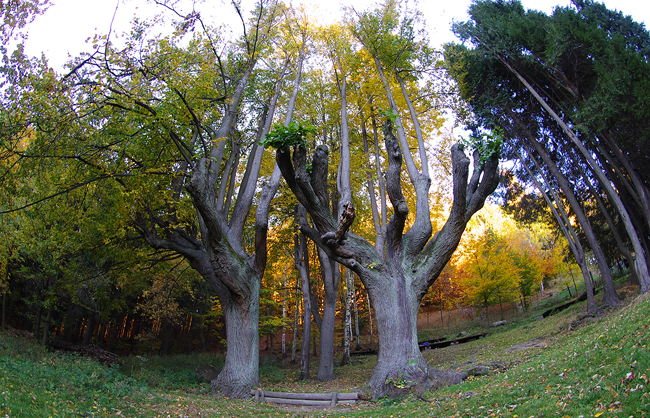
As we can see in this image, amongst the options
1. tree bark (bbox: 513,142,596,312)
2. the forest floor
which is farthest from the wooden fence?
tree bark (bbox: 513,142,596,312)

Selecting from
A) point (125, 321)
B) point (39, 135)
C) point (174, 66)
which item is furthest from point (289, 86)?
point (125, 321)

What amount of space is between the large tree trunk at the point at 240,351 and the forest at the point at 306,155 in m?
0.04

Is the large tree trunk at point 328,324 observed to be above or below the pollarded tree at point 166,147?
below

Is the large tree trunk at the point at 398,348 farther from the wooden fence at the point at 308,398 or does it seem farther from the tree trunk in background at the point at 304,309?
the tree trunk in background at the point at 304,309

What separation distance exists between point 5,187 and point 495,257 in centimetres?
2160

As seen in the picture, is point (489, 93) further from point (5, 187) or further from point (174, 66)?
point (5, 187)

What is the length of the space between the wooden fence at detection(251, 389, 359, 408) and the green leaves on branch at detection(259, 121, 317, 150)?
5237mm

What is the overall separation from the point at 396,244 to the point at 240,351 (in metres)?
4.46

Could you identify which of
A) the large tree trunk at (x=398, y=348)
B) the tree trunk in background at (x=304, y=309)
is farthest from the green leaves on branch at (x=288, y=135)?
the tree trunk in background at (x=304, y=309)

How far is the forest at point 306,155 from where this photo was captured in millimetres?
7406

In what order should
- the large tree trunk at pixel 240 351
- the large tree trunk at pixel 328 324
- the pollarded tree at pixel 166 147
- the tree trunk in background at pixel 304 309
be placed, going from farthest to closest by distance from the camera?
the tree trunk in background at pixel 304 309 → the large tree trunk at pixel 328 324 → the large tree trunk at pixel 240 351 → the pollarded tree at pixel 166 147

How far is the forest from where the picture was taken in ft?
24.3

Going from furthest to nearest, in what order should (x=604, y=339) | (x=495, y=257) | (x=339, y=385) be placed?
(x=495, y=257) → (x=339, y=385) → (x=604, y=339)

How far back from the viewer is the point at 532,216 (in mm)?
18250
